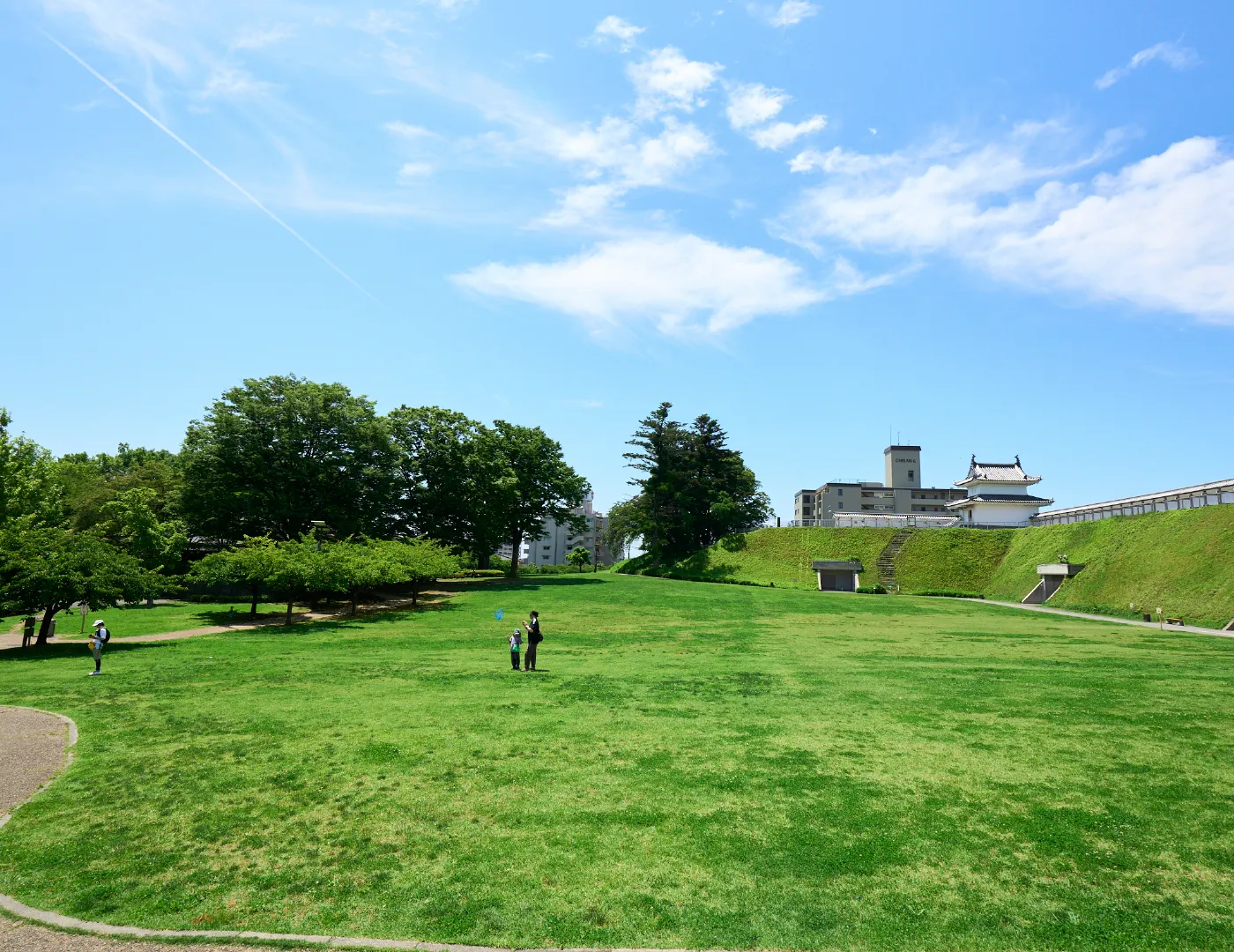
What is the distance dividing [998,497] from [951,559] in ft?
42.1

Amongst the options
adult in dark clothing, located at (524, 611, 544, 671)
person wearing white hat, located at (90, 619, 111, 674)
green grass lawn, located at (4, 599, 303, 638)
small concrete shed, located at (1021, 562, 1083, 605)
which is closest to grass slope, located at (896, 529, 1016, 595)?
small concrete shed, located at (1021, 562, 1083, 605)

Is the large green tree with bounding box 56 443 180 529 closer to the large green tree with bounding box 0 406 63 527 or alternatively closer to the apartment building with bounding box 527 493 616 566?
the large green tree with bounding box 0 406 63 527

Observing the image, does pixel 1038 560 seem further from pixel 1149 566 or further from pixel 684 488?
pixel 684 488

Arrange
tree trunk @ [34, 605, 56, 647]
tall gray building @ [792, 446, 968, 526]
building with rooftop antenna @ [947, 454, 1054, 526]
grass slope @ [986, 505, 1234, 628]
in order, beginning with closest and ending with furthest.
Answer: tree trunk @ [34, 605, 56, 647] < grass slope @ [986, 505, 1234, 628] < building with rooftop antenna @ [947, 454, 1054, 526] < tall gray building @ [792, 446, 968, 526]

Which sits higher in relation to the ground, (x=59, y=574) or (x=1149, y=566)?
(x=1149, y=566)

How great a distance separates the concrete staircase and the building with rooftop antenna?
9169 millimetres

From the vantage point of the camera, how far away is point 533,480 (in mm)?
58531

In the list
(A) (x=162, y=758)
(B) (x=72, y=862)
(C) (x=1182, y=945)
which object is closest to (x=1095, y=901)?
(C) (x=1182, y=945)

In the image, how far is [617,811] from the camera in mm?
9766

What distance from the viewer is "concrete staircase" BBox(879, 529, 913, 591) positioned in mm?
59116

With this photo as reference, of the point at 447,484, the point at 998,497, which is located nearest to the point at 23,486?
the point at 447,484

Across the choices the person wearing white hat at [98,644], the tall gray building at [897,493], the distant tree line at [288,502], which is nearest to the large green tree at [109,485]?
the distant tree line at [288,502]

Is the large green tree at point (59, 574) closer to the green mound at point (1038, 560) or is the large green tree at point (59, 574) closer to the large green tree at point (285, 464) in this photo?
the large green tree at point (285, 464)

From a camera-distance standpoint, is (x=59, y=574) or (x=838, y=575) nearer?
(x=59, y=574)
